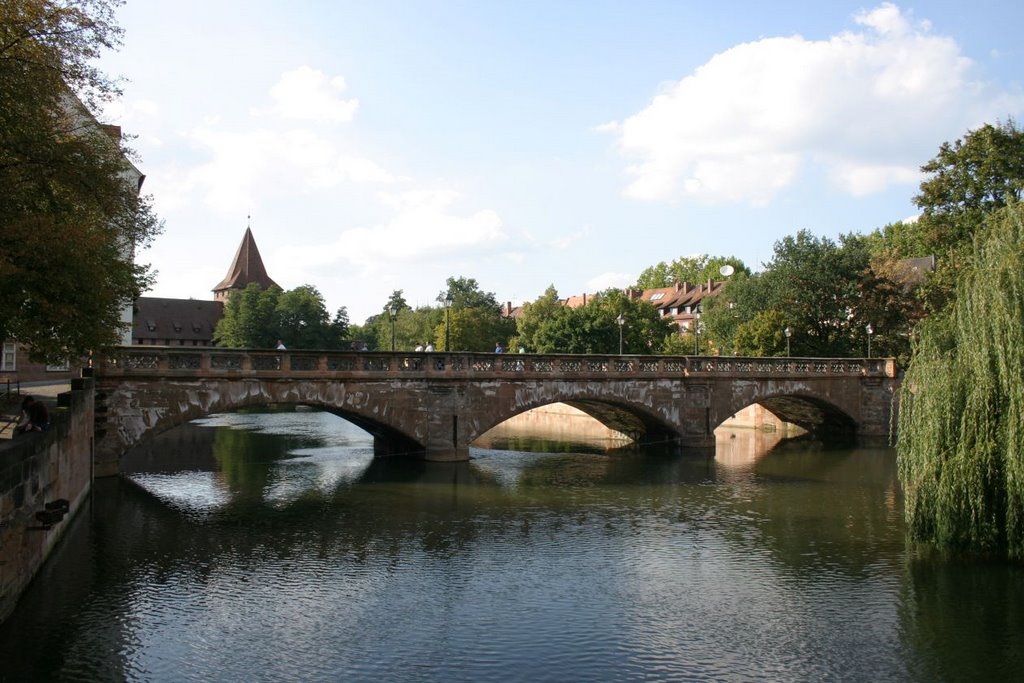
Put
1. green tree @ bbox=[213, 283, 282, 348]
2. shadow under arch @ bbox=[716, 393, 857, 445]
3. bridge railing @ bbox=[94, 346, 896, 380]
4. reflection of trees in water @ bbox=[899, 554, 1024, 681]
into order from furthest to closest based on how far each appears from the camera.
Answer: green tree @ bbox=[213, 283, 282, 348] < shadow under arch @ bbox=[716, 393, 857, 445] < bridge railing @ bbox=[94, 346, 896, 380] < reflection of trees in water @ bbox=[899, 554, 1024, 681]

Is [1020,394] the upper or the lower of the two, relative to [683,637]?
upper

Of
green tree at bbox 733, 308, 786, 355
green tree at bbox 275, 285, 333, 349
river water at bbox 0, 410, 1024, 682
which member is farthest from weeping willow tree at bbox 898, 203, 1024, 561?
green tree at bbox 275, 285, 333, 349

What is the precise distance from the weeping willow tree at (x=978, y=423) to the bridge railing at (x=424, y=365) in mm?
15532

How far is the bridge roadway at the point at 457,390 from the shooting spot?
2439 centimetres

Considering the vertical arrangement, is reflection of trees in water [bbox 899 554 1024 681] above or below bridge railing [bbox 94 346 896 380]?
below

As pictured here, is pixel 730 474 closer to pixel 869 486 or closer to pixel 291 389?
pixel 869 486

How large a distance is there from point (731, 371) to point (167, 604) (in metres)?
26.5

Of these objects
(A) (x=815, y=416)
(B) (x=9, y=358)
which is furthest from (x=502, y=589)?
(B) (x=9, y=358)

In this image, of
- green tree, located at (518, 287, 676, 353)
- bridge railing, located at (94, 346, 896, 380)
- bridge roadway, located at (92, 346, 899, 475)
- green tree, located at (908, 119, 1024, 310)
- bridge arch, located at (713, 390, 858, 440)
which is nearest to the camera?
bridge roadway, located at (92, 346, 899, 475)

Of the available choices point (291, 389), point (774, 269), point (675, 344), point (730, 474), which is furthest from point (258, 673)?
point (675, 344)

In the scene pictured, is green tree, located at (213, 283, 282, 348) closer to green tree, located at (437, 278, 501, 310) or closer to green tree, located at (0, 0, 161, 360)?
green tree, located at (437, 278, 501, 310)

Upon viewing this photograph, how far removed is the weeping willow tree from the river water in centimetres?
91

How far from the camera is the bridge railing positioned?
2453 centimetres

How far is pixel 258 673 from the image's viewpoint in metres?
11.0
